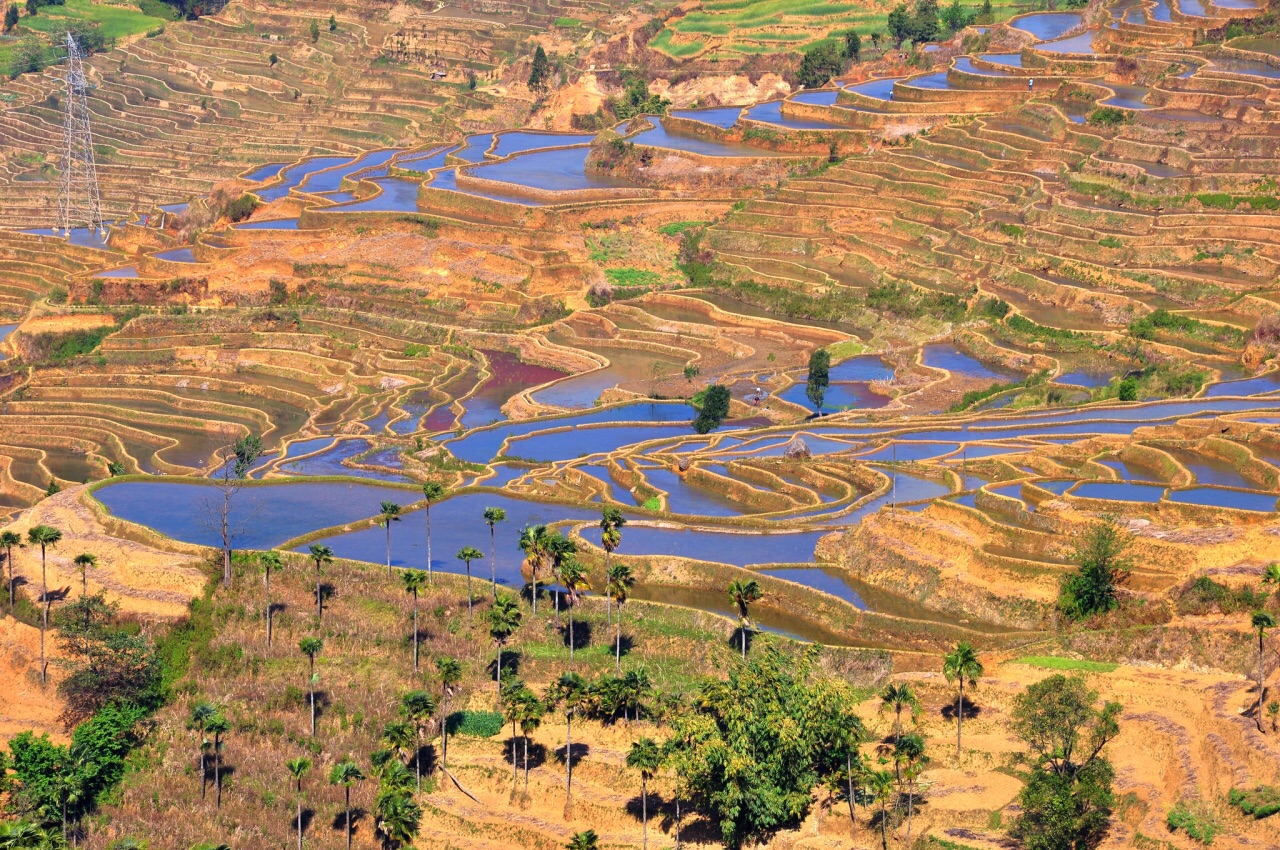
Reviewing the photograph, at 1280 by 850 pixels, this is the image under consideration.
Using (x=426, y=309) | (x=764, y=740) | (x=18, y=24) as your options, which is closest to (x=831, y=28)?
(x=426, y=309)

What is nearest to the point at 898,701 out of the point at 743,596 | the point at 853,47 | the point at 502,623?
the point at 743,596

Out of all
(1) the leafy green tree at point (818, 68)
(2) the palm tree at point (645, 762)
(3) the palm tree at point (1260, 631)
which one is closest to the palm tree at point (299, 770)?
(2) the palm tree at point (645, 762)

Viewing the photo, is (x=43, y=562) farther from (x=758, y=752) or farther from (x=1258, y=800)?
(x=1258, y=800)

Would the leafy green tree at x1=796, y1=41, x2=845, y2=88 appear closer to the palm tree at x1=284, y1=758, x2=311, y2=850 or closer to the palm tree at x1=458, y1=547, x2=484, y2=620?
the palm tree at x1=458, y1=547, x2=484, y2=620

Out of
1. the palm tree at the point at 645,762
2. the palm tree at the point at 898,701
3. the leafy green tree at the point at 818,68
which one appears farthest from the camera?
the leafy green tree at the point at 818,68

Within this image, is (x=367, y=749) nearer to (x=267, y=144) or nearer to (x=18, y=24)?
(x=267, y=144)

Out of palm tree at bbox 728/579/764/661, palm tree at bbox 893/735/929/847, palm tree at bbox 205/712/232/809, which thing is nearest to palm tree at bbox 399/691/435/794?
palm tree at bbox 205/712/232/809

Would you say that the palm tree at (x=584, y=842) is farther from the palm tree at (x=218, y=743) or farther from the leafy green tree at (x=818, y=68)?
the leafy green tree at (x=818, y=68)
